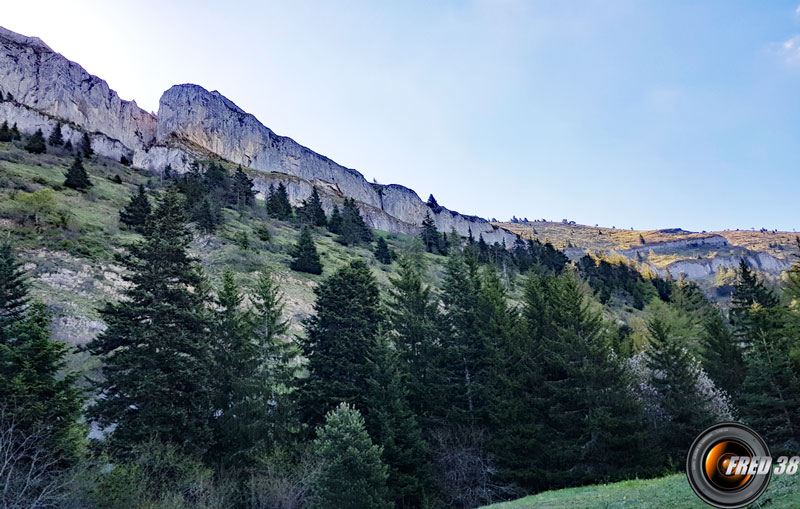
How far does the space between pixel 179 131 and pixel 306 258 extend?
9872 centimetres

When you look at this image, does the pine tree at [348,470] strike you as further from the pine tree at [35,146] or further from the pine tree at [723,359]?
the pine tree at [35,146]

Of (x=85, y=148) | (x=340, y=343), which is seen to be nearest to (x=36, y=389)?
(x=340, y=343)

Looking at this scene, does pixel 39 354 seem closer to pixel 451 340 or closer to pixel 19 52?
pixel 451 340

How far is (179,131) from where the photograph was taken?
129625 millimetres

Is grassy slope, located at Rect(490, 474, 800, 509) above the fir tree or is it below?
below

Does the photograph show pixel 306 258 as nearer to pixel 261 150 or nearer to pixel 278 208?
pixel 278 208

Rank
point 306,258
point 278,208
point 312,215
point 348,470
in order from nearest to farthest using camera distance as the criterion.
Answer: point 348,470 → point 306,258 → point 278,208 → point 312,215

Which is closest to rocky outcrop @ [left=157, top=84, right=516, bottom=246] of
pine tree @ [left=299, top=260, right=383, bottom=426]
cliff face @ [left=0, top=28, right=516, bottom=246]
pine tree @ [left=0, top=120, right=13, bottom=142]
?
cliff face @ [left=0, top=28, right=516, bottom=246]

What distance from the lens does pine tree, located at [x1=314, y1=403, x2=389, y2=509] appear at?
54.3 ft

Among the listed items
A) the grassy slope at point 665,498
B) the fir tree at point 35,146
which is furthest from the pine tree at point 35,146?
the grassy slope at point 665,498

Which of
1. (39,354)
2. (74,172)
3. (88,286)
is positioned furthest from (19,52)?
(39,354)

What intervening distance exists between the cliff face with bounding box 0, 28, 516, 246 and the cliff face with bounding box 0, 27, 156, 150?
0.73ft

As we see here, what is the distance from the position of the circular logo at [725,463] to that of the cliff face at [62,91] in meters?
138

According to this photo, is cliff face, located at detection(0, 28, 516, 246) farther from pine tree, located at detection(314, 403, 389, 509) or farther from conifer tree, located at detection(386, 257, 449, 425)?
pine tree, located at detection(314, 403, 389, 509)
